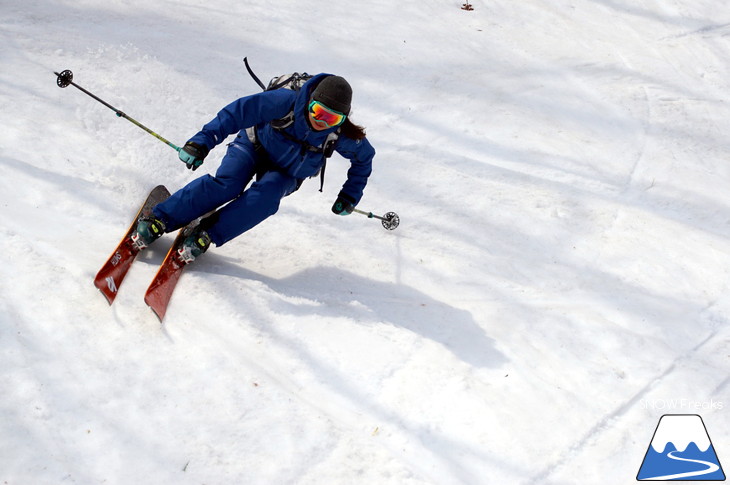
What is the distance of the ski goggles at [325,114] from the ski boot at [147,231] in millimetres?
1367

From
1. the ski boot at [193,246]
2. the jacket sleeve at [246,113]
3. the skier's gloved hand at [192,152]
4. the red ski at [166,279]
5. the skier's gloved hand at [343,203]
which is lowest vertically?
the red ski at [166,279]

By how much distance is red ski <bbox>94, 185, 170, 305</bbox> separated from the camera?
4.55 m

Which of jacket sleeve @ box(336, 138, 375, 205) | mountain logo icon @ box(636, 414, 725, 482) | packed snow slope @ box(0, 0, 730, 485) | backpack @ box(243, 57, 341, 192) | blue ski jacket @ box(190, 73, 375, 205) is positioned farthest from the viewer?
jacket sleeve @ box(336, 138, 375, 205)

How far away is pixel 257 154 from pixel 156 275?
3.87ft

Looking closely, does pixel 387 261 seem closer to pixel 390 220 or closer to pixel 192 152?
pixel 390 220

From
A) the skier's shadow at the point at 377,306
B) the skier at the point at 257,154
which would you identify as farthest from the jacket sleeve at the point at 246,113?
the skier's shadow at the point at 377,306

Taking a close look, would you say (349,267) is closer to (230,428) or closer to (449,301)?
(449,301)

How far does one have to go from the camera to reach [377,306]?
17.3 ft

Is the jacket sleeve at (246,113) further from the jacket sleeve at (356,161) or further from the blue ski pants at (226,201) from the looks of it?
the jacket sleeve at (356,161)

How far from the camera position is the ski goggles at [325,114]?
15.6 ft

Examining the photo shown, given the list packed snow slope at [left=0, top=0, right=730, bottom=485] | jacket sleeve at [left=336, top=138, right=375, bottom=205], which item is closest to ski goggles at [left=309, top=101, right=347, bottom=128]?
jacket sleeve at [left=336, top=138, right=375, bottom=205]

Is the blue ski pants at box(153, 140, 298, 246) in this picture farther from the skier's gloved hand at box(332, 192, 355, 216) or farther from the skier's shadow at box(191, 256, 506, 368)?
the skier's gloved hand at box(332, 192, 355, 216)

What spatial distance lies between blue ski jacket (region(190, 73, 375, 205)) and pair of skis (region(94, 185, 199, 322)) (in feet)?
2.62

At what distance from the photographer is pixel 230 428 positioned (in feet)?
12.7
